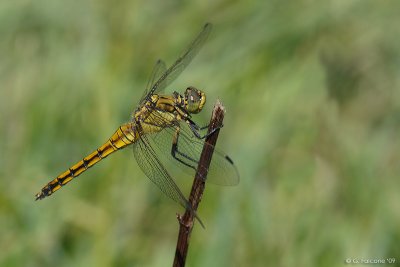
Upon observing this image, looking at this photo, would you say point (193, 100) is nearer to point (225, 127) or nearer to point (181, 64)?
point (181, 64)

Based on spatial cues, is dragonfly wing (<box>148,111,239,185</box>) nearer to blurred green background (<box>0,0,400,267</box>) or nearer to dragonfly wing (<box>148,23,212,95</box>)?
dragonfly wing (<box>148,23,212,95</box>)

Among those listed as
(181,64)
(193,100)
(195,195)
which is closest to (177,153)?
(193,100)

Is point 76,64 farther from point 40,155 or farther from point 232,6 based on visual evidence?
point 232,6

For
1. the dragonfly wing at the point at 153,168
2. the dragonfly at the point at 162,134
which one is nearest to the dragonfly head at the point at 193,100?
the dragonfly at the point at 162,134

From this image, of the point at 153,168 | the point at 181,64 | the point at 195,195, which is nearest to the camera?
the point at 195,195
